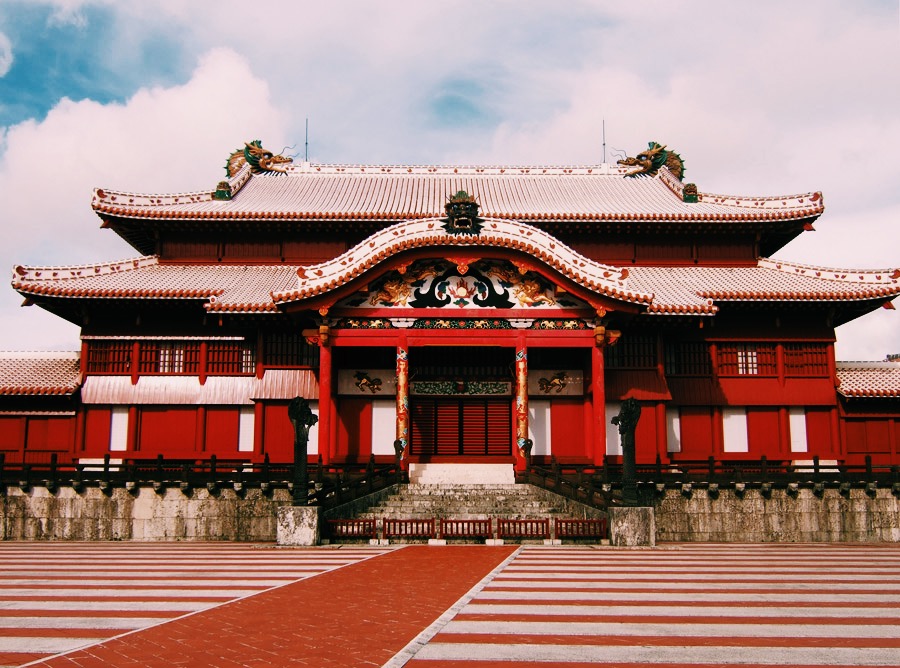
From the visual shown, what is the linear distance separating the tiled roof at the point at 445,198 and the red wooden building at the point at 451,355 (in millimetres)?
284

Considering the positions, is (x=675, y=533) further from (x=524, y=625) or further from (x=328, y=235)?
(x=328, y=235)

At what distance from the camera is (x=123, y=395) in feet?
89.5

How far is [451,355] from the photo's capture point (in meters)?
28.3

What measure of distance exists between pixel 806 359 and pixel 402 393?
14925 mm

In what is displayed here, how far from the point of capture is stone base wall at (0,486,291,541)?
21781mm

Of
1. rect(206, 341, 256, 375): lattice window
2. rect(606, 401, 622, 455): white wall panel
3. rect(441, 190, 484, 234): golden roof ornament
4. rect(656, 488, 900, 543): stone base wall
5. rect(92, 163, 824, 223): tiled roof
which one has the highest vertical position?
rect(92, 163, 824, 223): tiled roof

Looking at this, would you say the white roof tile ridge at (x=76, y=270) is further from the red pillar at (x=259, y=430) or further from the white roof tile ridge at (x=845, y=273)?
the white roof tile ridge at (x=845, y=273)

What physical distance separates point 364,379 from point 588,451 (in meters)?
8.26

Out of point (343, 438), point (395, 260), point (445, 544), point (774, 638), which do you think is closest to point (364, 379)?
point (343, 438)

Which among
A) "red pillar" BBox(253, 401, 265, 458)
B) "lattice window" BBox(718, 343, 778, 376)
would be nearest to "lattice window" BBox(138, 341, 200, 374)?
"red pillar" BBox(253, 401, 265, 458)

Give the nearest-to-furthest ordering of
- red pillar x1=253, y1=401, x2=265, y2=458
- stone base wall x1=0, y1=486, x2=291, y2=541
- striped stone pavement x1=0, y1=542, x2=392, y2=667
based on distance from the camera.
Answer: striped stone pavement x1=0, y1=542, x2=392, y2=667 < stone base wall x1=0, y1=486, x2=291, y2=541 < red pillar x1=253, y1=401, x2=265, y2=458

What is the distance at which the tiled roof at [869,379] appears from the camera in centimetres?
2753

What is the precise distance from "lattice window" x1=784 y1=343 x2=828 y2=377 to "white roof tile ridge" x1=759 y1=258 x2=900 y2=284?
2.61 metres

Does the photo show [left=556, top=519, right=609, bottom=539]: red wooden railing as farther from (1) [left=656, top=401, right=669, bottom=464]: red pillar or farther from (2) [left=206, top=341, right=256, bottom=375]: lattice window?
(2) [left=206, top=341, right=256, bottom=375]: lattice window
